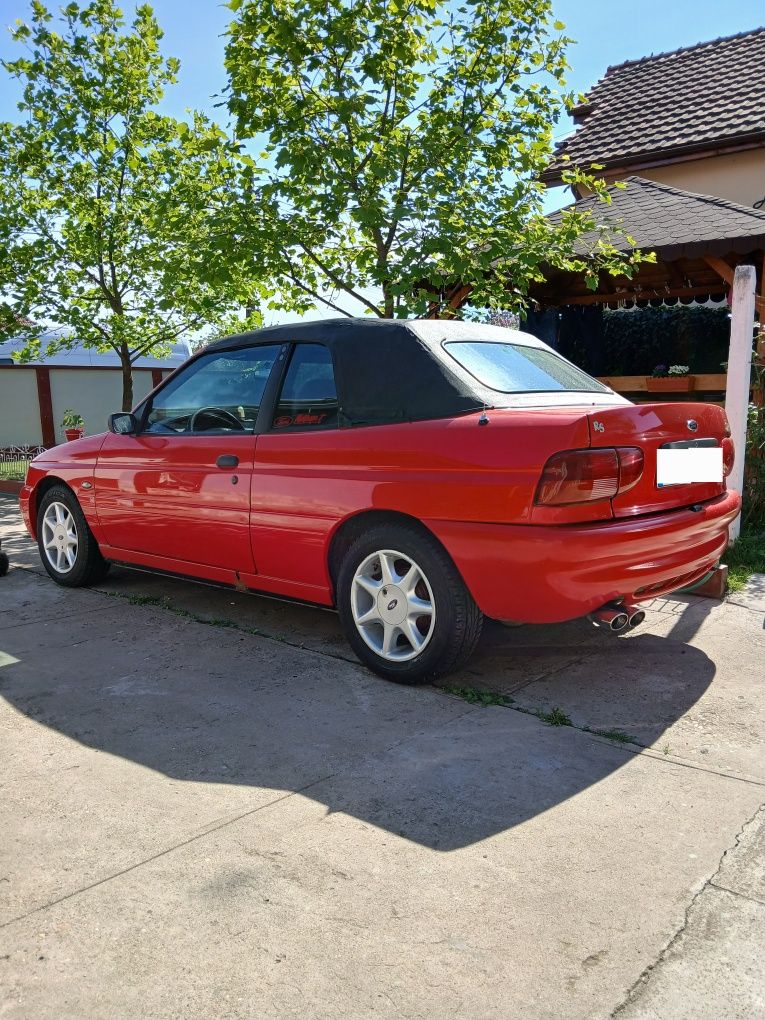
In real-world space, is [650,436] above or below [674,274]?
below

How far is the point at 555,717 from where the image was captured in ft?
11.2

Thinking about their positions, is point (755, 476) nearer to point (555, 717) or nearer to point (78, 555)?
point (555, 717)

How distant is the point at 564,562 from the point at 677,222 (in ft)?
22.0

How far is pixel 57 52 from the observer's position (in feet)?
37.3

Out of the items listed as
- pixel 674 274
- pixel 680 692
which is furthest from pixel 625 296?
pixel 680 692

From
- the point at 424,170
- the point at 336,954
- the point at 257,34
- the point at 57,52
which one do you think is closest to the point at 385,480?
the point at 336,954

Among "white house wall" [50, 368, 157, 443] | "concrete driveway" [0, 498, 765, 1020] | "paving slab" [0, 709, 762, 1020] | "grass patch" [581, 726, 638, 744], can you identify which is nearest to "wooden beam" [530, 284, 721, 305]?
"concrete driveway" [0, 498, 765, 1020]

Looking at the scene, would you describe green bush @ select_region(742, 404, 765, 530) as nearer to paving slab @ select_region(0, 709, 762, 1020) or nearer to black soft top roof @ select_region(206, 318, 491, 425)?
black soft top roof @ select_region(206, 318, 491, 425)

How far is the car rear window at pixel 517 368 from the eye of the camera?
12.9ft

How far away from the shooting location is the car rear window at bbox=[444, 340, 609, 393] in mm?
3926

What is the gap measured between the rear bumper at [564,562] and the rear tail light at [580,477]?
0.37ft

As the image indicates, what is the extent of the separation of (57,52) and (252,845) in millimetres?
12023

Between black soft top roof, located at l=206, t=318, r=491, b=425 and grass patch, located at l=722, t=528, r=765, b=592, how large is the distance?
2.81 meters

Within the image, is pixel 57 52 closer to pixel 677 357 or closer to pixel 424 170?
pixel 424 170
